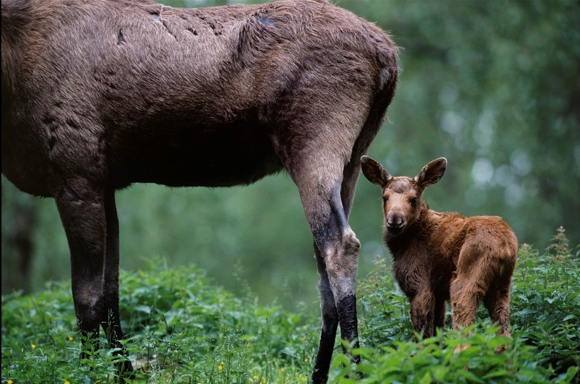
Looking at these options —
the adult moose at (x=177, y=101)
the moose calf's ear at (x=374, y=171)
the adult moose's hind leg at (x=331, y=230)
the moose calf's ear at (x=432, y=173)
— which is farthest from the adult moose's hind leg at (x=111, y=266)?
the moose calf's ear at (x=432, y=173)

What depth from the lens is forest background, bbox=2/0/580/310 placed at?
14.5 m

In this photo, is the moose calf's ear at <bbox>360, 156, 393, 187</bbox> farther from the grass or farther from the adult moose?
the grass

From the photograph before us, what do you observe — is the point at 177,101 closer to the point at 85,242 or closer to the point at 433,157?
the point at 85,242

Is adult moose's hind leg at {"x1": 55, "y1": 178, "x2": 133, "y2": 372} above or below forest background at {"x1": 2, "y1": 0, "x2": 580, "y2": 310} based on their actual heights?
below

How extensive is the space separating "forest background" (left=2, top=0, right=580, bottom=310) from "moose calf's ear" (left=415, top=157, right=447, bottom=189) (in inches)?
106

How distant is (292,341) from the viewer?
7387 millimetres

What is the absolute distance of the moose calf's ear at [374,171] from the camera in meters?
5.75

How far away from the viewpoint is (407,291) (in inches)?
217

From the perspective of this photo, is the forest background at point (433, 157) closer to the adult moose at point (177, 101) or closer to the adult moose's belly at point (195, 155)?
the adult moose's belly at point (195, 155)

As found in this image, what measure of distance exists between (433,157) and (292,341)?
45.6 feet

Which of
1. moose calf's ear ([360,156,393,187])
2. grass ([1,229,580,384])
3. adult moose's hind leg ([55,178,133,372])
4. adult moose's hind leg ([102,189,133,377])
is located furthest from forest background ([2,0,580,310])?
adult moose's hind leg ([55,178,133,372])

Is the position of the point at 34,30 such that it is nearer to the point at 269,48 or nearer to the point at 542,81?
the point at 269,48

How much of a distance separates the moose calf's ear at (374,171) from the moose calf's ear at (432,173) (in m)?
0.24

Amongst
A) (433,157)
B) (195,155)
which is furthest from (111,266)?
(433,157)
